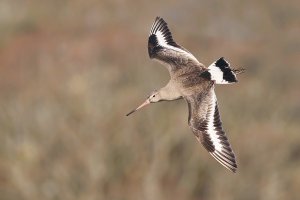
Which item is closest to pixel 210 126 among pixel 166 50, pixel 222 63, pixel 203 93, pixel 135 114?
pixel 203 93

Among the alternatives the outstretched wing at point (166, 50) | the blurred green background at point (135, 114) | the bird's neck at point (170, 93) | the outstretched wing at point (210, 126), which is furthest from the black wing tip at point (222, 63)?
the blurred green background at point (135, 114)

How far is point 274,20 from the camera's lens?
52625 mm

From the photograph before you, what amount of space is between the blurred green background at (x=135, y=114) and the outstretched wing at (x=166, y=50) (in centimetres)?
1801

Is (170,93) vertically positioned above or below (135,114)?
below

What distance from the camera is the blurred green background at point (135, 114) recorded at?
2750cm

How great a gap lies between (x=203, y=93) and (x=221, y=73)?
353 millimetres

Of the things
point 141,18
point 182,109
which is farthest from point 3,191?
point 141,18

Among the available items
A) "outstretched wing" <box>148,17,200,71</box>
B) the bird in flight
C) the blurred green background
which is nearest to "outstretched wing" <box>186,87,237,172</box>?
the bird in flight

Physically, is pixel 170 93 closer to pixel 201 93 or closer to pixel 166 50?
pixel 201 93

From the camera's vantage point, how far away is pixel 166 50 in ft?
25.6

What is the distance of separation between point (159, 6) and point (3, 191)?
23.6 m

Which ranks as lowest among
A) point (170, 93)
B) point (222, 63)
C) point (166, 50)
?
point (170, 93)

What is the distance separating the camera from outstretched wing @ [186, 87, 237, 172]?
6414 millimetres

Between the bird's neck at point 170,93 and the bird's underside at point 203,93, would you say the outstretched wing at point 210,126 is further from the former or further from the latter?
the bird's neck at point 170,93
